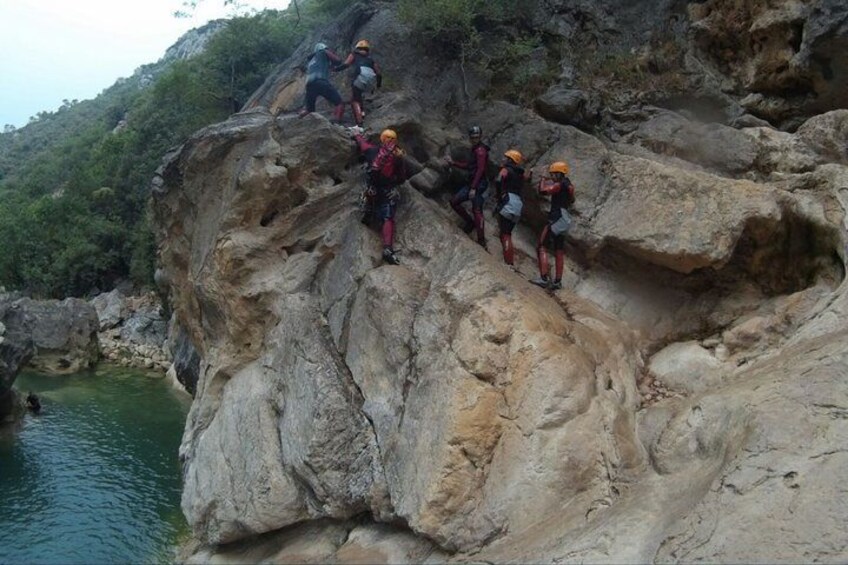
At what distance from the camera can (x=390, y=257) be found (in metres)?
11.8

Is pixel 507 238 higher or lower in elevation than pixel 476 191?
lower

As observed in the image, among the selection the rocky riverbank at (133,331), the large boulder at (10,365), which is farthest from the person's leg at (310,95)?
the rocky riverbank at (133,331)

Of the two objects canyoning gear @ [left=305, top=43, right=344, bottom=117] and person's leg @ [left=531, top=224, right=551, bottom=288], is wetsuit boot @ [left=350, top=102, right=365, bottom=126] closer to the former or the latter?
canyoning gear @ [left=305, top=43, right=344, bottom=117]

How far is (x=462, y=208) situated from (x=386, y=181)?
6.04 feet

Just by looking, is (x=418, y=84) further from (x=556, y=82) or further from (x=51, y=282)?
(x=51, y=282)

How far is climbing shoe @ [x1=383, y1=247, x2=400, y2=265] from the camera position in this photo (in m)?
11.8

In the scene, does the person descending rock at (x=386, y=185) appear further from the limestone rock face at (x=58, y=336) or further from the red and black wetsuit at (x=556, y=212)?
the limestone rock face at (x=58, y=336)

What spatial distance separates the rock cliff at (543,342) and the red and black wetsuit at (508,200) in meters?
0.42

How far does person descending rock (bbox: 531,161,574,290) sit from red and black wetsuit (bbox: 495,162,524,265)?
0.65 m

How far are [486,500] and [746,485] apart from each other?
319cm

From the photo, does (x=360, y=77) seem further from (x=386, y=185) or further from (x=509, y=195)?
(x=509, y=195)

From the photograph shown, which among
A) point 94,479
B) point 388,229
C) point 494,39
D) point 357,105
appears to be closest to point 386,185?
point 388,229

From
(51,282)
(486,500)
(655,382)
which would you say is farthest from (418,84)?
(51,282)

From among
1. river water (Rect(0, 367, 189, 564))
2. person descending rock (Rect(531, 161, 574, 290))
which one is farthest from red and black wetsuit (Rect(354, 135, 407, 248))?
river water (Rect(0, 367, 189, 564))
